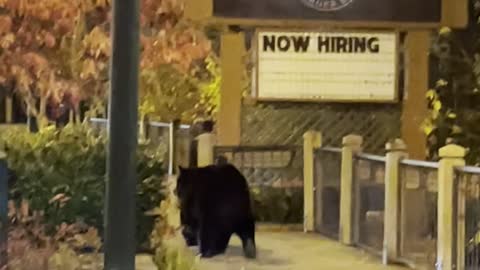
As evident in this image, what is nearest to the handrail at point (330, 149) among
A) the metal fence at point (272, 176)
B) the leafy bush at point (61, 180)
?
the metal fence at point (272, 176)

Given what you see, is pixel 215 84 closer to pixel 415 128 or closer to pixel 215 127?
pixel 215 127

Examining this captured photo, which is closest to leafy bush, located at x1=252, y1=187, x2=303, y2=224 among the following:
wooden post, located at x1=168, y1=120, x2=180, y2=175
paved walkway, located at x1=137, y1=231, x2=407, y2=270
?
paved walkway, located at x1=137, y1=231, x2=407, y2=270

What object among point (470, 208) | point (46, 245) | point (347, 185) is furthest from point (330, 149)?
point (46, 245)

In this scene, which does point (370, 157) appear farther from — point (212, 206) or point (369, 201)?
point (212, 206)

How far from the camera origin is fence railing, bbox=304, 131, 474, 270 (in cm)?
606

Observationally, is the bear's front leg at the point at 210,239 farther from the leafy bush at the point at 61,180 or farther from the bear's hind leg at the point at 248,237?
the leafy bush at the point at 61,180

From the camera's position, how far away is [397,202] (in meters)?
6.87

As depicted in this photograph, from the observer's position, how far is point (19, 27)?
6609mm

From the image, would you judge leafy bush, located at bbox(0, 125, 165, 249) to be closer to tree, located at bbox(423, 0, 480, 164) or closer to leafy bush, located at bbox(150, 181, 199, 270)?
leafy bush, located at bbox(150, 181, 199, 270)

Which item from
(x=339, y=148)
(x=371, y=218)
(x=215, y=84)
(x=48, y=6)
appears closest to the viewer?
(x=48, y=6)

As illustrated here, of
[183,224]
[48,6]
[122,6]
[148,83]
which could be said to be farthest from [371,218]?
[122,6]

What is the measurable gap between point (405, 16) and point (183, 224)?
256 cm

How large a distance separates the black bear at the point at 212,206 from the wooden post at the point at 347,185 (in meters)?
1.17

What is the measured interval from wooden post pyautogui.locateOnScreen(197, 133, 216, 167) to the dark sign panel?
974mm
